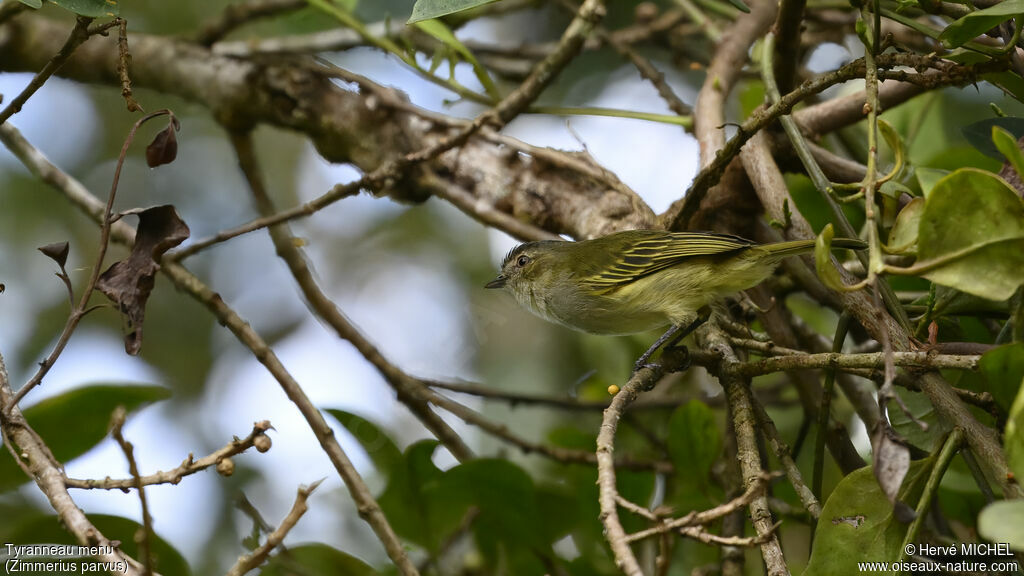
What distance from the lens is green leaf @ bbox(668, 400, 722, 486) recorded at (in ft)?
A: 8.73

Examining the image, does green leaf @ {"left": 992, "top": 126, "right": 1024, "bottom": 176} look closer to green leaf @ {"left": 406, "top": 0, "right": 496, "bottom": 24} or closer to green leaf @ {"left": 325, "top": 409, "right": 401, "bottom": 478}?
green leaf @ {"left": 406, "top": 0, "right": 496, "bottom": 24}

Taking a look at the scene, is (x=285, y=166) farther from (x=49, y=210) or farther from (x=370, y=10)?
(x=370, y=10)

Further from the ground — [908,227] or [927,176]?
[927,176]

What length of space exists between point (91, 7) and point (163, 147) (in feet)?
1.12

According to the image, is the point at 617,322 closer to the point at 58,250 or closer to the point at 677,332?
the point at 677,332

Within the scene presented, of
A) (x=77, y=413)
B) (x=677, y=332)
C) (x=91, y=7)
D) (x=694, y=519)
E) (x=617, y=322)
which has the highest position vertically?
(x=91, y=7)

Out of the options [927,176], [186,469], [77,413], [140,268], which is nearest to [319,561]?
[77,413]

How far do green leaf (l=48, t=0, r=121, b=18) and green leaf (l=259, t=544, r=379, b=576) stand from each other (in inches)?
60.7

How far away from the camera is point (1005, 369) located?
1587mm

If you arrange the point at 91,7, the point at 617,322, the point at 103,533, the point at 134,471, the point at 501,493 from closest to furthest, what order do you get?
the point at 134,471, the point at 91,7, the point at 103,533, the point at 501,493, the point at 617,322

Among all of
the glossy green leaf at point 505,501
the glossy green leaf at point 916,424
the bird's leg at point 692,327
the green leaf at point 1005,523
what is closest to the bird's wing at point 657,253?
the bird's leg at point 692,327

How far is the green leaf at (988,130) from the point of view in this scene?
197 centimetres

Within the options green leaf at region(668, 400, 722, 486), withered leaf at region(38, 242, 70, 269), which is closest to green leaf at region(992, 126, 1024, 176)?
green leaf at region(668, 400, 722, 486)

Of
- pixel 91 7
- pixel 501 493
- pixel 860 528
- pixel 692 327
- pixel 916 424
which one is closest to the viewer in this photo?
pixel 860 528
